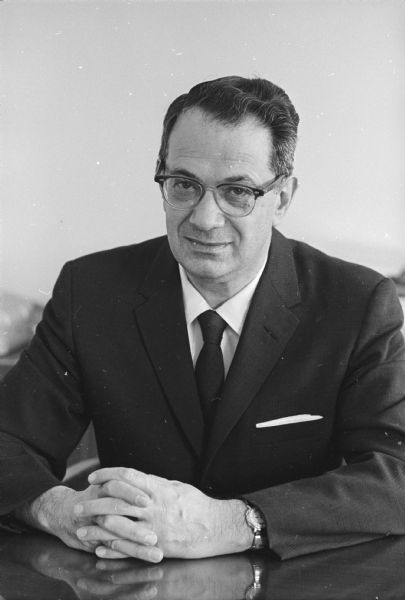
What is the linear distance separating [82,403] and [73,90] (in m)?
1.40

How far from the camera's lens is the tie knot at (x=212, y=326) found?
193 cm

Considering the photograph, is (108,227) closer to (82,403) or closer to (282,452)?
(82,403)

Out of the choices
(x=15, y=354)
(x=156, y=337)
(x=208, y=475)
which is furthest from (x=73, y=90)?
(x=208, y=475)

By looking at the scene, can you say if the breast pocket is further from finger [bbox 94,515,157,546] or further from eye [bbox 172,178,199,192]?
eye [bbox 172,178,199,192]

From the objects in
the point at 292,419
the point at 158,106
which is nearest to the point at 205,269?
the point at 292,419

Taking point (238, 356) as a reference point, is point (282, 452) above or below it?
below

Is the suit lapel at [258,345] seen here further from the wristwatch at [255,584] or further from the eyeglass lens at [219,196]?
the wristwatch at [255,584]

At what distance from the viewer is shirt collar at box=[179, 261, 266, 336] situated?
196cm

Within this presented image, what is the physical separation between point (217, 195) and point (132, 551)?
779 mm

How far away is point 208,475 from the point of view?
1.90 meters

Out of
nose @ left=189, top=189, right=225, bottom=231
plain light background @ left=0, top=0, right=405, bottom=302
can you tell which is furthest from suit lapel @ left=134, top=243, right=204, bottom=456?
plain light background @ left=0, top=0, right=405, bottom=302

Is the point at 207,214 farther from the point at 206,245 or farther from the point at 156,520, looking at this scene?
the point at 156,520

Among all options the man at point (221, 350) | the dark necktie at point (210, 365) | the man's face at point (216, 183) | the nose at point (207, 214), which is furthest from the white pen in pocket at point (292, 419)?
the nose at point (207, 214)

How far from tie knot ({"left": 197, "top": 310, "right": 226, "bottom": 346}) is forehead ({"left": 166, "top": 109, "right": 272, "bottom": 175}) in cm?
35
